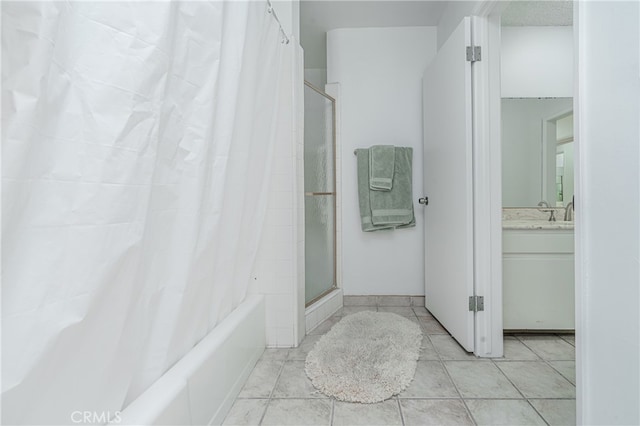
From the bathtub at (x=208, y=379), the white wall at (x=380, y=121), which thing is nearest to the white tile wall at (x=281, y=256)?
the bathtub at (x=208, y=379)

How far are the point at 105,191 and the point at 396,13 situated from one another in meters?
2.59

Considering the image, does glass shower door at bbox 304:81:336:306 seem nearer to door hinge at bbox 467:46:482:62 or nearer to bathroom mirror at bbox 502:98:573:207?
door hinge at bbox 467:46:482:62

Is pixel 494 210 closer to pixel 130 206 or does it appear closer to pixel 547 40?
pixel 547 40

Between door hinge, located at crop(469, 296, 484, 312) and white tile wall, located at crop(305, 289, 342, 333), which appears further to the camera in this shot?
white tile wall, located at crop(305, 289, 342, 333)

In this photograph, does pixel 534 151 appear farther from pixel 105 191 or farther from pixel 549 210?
pixel 105 191

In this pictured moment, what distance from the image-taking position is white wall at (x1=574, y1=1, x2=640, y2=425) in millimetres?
734

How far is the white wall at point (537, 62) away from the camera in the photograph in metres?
2.39

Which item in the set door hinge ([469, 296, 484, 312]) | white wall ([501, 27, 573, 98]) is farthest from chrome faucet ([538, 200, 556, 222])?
door hinge ([469, 296, 484, 312])

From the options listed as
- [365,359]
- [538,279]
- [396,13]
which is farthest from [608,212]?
[396,13]

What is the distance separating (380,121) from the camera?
8.82 ft

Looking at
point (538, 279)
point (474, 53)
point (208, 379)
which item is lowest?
point (208, 379)

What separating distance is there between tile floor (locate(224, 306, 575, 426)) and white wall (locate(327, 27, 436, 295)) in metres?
0.86

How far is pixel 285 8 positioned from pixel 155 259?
1.72 meters

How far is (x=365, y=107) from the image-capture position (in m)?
2.70
